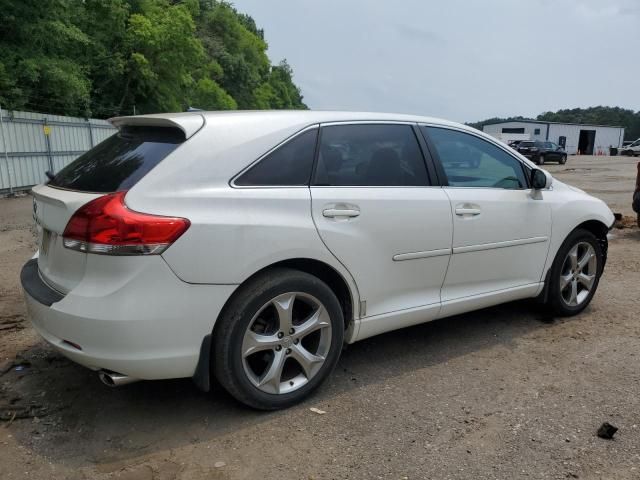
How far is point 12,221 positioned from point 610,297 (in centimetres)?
950

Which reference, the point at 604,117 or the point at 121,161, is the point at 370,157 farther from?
the point at 604,117

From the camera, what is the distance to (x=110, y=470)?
2.65 metres

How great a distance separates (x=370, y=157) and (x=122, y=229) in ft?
5.39

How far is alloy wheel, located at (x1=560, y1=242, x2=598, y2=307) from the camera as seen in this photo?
472cm

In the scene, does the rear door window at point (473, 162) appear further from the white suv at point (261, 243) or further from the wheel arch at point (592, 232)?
the wheel arch at point (592, 232)

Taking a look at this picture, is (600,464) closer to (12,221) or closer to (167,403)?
(167,403)

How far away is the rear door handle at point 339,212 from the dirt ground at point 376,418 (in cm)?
109

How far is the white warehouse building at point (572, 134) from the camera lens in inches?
2699

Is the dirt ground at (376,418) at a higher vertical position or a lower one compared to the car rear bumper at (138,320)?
lower

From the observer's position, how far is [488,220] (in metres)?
3.99

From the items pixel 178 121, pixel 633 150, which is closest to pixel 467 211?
pixel 178 121

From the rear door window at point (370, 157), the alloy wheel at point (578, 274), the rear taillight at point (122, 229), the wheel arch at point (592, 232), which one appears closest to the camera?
the rear taillight at point (122, 229)

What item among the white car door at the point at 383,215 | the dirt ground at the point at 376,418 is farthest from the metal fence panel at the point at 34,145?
the white car door at the point at 383,215

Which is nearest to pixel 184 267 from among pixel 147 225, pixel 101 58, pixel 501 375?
pixel 147 225
